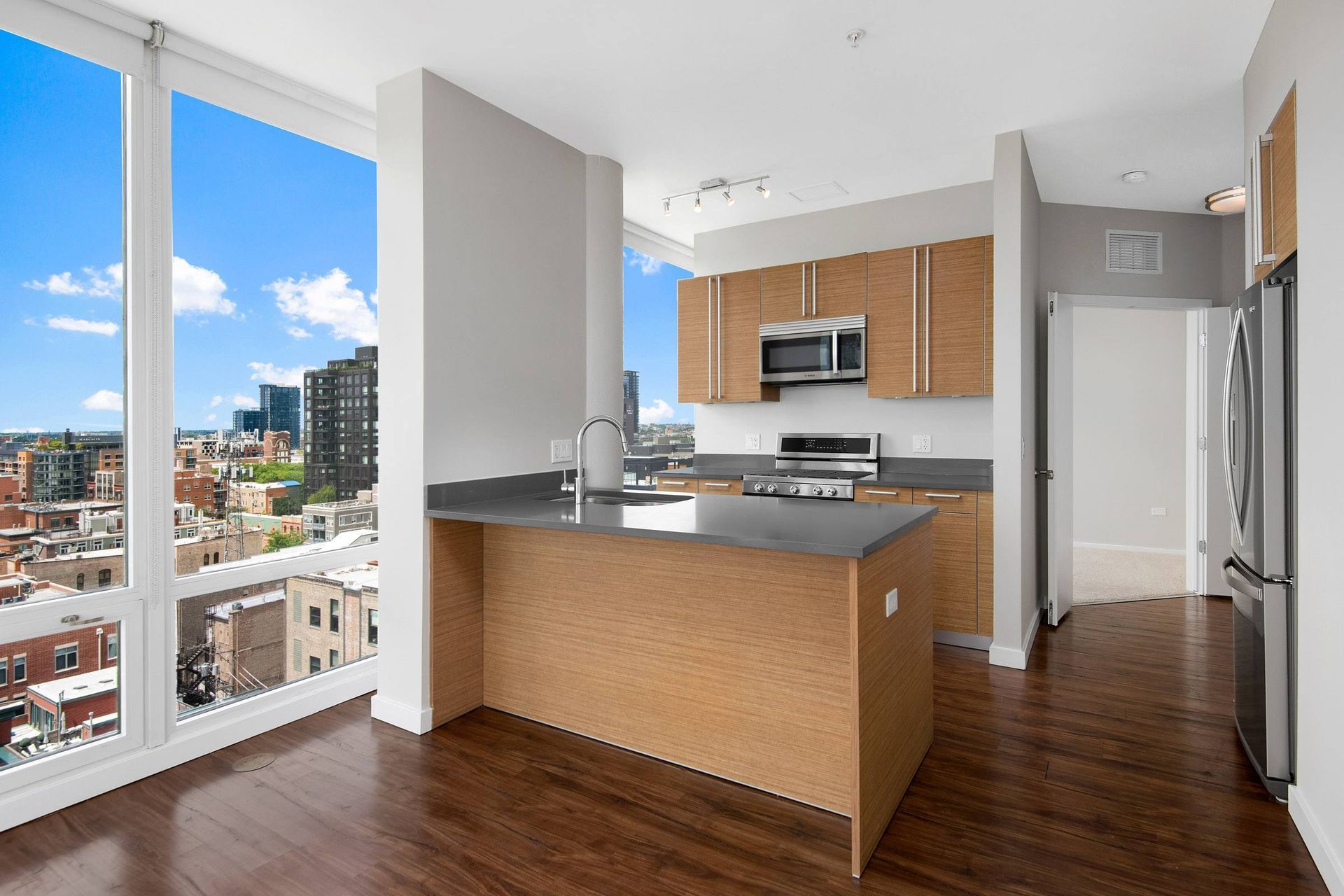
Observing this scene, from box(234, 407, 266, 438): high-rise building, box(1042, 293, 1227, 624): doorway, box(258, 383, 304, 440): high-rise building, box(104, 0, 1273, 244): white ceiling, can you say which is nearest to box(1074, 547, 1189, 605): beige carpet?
box(1042, 293, 1227, 624): doorway

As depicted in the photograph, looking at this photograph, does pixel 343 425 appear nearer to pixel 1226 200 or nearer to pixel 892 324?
pixel 892 324

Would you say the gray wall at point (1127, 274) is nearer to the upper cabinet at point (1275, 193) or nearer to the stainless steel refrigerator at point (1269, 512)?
the upper cabinet at point (1275, 193)

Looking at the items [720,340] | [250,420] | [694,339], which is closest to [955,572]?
[720,340]

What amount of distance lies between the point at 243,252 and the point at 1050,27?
3.27 meters

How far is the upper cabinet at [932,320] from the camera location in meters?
3.99

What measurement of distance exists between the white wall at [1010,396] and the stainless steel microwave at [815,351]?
948 millimetres

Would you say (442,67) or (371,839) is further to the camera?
(442,67)

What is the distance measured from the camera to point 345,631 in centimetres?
333

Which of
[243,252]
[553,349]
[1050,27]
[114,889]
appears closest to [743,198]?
[553,349]

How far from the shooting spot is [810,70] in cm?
287

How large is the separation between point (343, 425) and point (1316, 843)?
3.79 metres

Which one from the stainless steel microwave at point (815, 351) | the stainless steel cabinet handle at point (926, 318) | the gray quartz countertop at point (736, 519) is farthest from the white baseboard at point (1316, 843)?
the stainless steel microwave at point (815, 351)

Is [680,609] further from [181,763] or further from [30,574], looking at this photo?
[30,574]

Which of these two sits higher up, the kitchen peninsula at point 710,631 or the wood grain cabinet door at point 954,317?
the wood grain cabinet door at point 954,317
